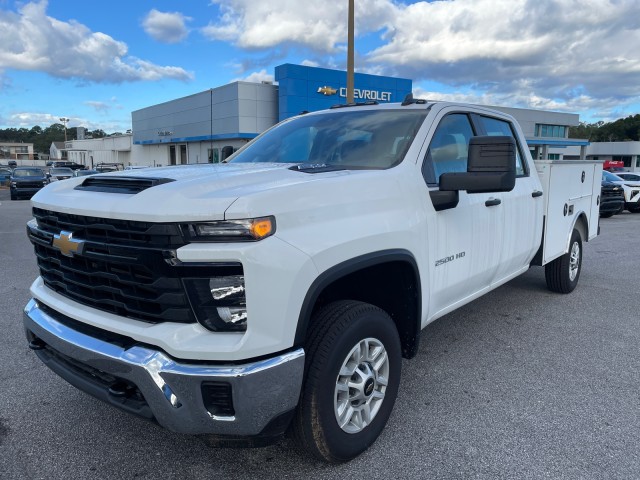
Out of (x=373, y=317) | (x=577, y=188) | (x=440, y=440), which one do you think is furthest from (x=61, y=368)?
(x=577, y=188)

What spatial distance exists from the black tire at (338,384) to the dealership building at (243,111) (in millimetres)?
19851

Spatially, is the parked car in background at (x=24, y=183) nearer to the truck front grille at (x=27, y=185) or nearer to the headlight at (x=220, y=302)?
the truck front grille at (x=27, y=185)

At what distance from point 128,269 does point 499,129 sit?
355 cm

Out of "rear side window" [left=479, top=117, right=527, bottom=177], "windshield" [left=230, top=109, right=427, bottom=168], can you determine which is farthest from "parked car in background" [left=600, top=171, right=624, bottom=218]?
"windshield" [left=230, top=109, right=427, bottom=168]

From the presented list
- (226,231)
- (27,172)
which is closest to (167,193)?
(226,231)

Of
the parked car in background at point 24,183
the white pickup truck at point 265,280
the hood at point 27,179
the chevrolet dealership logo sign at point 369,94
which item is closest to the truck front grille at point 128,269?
the white pickup truck at point 265,280

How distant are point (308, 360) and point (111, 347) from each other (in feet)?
2.99

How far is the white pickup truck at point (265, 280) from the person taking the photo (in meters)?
2.10

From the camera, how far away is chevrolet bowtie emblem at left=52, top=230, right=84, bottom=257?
7.95 feet

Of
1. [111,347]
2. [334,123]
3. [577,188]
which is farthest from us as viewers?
[577,188]

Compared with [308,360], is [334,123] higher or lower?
higher

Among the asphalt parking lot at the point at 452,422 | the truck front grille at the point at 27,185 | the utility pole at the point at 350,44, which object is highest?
the utility pole at the point at 350,44

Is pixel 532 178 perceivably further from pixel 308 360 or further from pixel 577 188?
pixel 308 360

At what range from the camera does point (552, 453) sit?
2.79m
